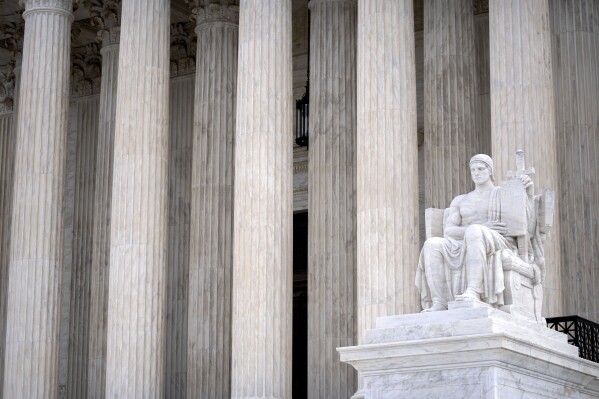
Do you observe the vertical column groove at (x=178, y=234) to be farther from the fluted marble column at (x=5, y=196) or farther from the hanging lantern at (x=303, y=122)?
the fluted marble column at (x=5, y=196)

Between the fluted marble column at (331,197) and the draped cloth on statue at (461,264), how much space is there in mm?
14693

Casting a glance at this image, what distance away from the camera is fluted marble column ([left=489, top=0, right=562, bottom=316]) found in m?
32.5

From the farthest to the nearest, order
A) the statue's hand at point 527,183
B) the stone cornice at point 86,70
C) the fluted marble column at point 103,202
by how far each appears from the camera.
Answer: the stone cornice at point 86,70 → the fluted marble column at point 103,202 → the statue's hand at point 527,183

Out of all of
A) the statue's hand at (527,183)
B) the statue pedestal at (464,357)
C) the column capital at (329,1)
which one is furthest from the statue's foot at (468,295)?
the column capital at (329,1)

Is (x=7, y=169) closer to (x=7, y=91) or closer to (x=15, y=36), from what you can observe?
(x=7, y=91)

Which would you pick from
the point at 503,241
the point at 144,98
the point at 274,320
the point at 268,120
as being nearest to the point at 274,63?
the point at 268,120

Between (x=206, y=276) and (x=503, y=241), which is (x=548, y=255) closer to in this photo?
(x=503, y=241)

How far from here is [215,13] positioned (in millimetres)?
46875

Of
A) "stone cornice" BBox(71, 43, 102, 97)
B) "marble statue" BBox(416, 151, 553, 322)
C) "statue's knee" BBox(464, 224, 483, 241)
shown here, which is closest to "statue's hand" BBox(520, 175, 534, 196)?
"marble statue" BBox(416, 151, 553, 322)

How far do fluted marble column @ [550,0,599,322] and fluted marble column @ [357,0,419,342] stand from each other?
18.3ft

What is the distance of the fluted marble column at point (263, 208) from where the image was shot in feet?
117

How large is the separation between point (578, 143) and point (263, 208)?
10073mm

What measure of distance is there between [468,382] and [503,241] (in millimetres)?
3587

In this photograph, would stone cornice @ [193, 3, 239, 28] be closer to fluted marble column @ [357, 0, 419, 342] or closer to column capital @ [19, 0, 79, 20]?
column capital @ [19, 0, 79, 20]
